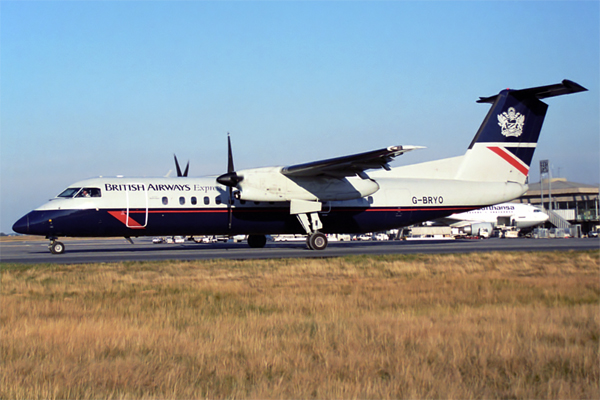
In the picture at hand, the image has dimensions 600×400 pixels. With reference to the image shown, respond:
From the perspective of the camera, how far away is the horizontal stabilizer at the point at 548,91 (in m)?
26.6

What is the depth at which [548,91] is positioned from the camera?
2814 centimetres

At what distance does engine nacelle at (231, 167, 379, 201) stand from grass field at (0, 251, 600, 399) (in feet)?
36.9

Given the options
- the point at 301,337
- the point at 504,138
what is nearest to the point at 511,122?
the point at 504,138

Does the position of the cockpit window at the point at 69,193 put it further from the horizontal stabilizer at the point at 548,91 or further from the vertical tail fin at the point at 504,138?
the horizontal stabilizer at the point at 548,91

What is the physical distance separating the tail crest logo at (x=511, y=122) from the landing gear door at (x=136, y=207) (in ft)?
60.9

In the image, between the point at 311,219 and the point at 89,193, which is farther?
the point at 311,219

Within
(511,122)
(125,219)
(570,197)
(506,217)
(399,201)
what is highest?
(511,122)

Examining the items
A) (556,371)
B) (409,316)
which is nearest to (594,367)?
(556,371)

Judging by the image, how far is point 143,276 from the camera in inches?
614

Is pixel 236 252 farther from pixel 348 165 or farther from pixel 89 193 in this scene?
pixel 89 193

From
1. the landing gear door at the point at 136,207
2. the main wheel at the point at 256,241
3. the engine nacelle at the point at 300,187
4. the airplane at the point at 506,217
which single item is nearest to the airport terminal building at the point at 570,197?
the airplane at the point at 506,217

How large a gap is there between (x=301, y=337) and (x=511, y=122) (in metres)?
24.9

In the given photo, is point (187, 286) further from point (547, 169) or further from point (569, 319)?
point (547, 169)

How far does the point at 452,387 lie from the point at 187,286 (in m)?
9.01
